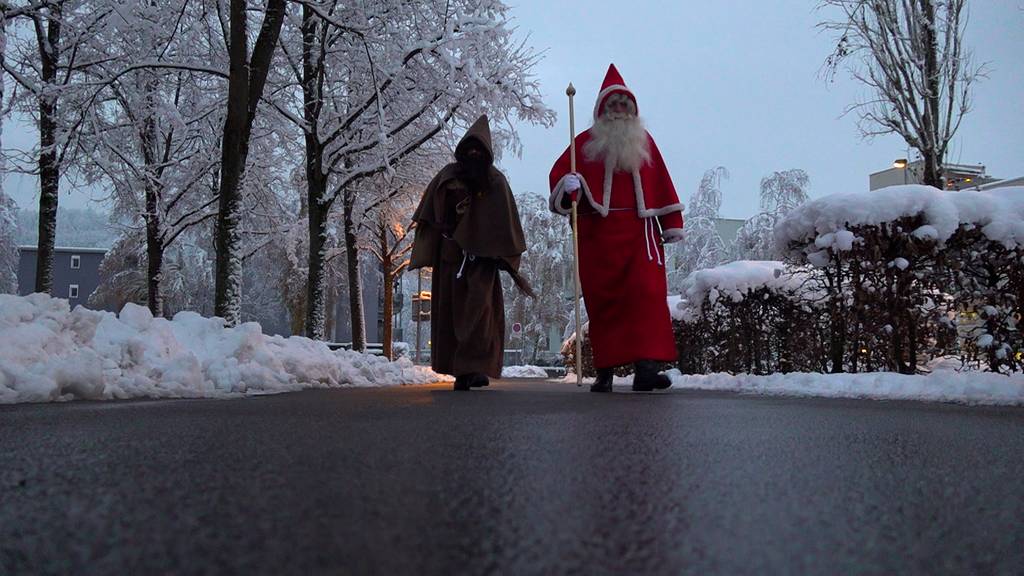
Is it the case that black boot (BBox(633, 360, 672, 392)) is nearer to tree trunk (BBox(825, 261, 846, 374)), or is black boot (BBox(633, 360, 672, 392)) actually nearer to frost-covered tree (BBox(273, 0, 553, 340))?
tree trunk (BBox(825, 261, 846, 374))

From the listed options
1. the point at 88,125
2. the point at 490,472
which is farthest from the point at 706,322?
the point at 88,125

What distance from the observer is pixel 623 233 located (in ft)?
21.4

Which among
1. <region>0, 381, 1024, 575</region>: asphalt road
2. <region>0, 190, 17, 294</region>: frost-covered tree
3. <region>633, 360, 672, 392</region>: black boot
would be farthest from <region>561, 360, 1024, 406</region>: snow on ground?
<region>0, 190, 17, 294</region>: frost-covered tree

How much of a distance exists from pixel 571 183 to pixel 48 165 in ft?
37.2

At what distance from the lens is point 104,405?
151 inches

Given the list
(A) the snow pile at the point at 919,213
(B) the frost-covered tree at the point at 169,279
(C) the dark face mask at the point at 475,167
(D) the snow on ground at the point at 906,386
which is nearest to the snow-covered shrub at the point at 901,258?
(A) the snow pile at the point at 919,213

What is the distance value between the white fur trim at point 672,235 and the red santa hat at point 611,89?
1.20 metres

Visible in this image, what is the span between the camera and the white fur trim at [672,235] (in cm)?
664

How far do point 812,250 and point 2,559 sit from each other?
23.5 feet

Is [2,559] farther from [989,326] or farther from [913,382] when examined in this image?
[989,326]

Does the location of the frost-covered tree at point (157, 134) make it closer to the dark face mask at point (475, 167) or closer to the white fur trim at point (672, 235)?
the dark face mask at point (475, 167)

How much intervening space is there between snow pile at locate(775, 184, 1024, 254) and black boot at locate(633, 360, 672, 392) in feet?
6.47

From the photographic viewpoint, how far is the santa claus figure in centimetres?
632

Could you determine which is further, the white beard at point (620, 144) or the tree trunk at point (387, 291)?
the tree trunk at point (387, 291)
